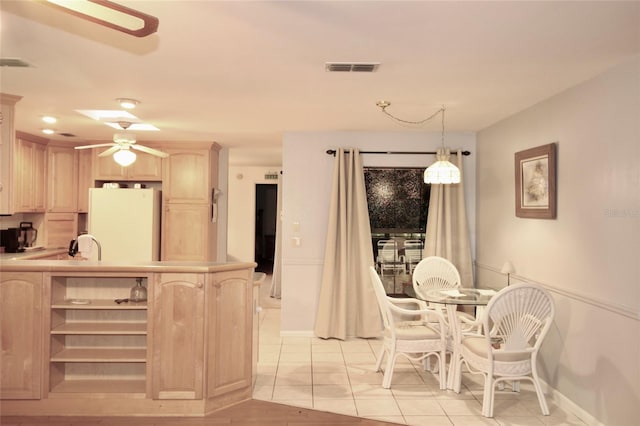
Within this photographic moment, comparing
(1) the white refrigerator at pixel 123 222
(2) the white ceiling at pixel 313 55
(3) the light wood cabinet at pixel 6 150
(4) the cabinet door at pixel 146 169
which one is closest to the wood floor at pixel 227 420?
(3) the light wood cabinet at pixel 6 150

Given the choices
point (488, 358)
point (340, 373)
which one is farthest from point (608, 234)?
point (340, 373)

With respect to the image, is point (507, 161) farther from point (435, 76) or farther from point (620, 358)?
point (620, 358)

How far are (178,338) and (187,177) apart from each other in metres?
3.37

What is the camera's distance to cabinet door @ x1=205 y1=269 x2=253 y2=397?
11.5ft

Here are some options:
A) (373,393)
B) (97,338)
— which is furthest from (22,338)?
(373,393)

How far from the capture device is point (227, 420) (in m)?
3.39

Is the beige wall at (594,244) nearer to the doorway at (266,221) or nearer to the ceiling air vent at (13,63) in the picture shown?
the ceiling air vent at (13,63)

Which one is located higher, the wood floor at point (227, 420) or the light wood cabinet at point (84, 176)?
the light wood cabinet at point (84, 176)

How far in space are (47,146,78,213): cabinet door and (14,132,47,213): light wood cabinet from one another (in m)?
0.08

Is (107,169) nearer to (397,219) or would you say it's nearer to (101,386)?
(101,386)

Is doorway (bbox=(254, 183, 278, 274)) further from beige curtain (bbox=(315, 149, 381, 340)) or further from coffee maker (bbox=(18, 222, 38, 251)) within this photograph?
beige curtain (bbox=(315, 149, 381, 340))

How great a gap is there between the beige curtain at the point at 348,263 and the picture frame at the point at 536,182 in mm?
1779

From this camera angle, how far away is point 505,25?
7.97 ft

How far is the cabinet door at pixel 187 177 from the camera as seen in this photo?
6.43 m
